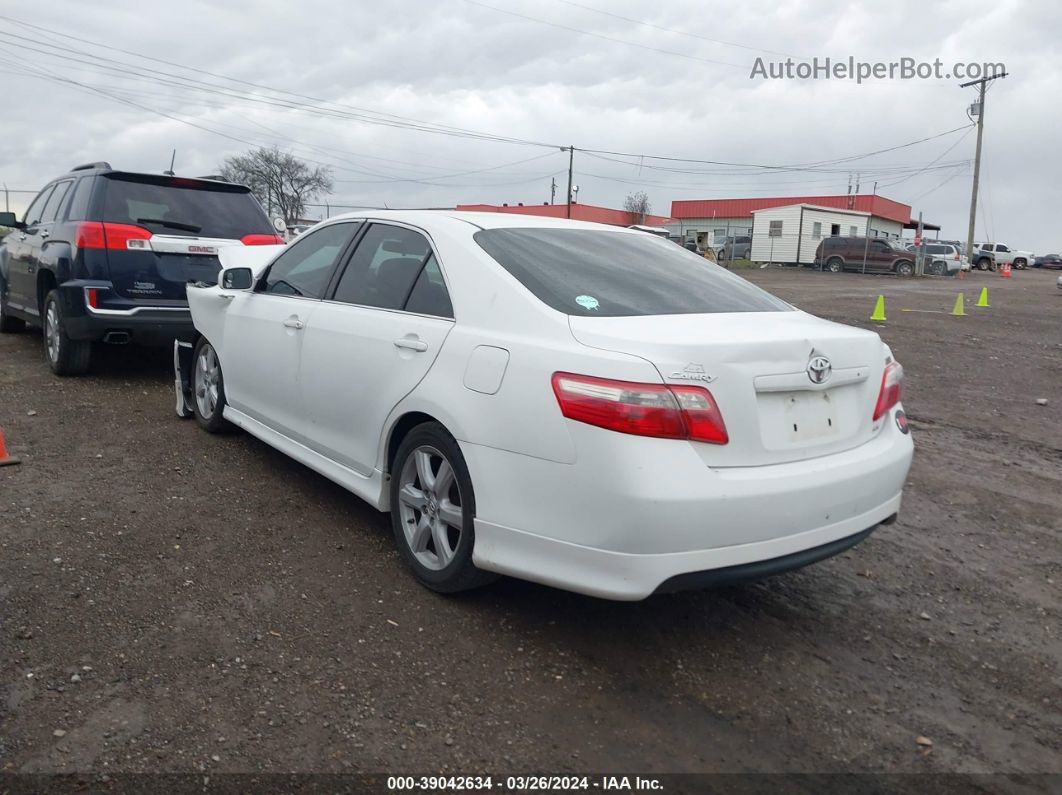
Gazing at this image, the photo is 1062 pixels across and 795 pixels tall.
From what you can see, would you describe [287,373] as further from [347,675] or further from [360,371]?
[347,675]

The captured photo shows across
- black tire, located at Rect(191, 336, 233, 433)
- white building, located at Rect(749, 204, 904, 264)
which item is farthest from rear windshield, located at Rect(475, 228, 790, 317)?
white building, located at Rect(749, 204, 904, 264)

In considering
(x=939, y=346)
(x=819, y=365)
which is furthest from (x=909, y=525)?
(x=939, y=346)

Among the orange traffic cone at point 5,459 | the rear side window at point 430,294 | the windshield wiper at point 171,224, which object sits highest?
the windshield wiper at point 171,224

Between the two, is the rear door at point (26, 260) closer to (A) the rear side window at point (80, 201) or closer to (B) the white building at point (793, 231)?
(A) the rear side window at point (80, 201)

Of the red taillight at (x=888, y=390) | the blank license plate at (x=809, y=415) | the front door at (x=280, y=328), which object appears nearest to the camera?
the blank license plate at (x=809, y=415)

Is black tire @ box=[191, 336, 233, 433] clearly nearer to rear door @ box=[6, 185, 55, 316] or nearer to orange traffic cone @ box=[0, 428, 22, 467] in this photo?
orange traffic cone @ box=[0, 428, 22, 467]

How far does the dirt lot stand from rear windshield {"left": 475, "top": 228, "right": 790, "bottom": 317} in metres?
1.28

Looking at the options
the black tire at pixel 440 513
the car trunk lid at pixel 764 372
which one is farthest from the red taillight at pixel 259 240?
the car trunk lid at pixel 764 372

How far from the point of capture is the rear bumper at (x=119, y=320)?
23.6ft

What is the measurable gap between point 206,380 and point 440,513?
10.3 feet

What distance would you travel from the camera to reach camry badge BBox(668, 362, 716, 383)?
292cm

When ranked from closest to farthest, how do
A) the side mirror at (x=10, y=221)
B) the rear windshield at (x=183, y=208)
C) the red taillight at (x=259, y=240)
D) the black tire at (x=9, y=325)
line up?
the rear windshield at (x=183, y=208), the red taillight at (x=259, y=240), the side mirror at (x=10, y=221), the black tire at (x=9, y=325)

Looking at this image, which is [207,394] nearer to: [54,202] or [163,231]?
[163,231]

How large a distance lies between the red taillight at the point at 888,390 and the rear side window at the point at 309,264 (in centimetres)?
273
